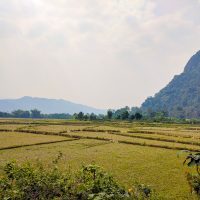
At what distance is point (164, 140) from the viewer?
37281 millimetres

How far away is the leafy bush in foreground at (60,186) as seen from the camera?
6.53 metres

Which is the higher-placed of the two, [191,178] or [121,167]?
[191,178]

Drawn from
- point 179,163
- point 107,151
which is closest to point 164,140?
point 107,151

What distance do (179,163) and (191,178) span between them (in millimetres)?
16354

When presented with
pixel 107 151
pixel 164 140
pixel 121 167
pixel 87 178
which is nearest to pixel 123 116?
pixel 164 140

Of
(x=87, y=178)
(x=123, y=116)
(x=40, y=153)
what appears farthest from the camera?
(x=123, y=116)

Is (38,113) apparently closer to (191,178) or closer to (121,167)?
(121,167)

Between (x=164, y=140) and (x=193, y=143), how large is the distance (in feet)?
12.1

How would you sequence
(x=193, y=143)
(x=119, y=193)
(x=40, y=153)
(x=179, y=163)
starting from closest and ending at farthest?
(x=119, y=193) → (x=179, y=163) → (x=40, y=153) → (x=193, y=143)

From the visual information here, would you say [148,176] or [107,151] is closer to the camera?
[148,176]

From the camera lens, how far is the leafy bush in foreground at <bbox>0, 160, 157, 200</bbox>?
21.4 feet

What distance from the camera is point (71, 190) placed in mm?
6957

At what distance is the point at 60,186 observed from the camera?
7.14m

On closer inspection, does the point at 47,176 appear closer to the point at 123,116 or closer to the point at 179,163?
the point at 179,163
